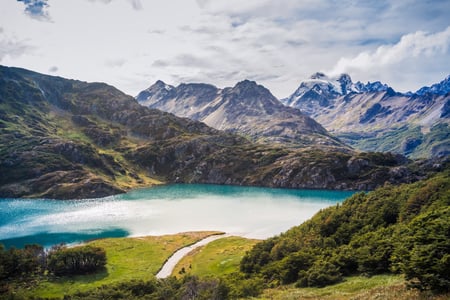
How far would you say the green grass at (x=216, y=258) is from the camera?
82.5 meters

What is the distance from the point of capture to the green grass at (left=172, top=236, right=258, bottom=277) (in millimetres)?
82500

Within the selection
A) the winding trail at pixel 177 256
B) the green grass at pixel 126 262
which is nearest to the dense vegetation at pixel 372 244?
the winding trail at pixel 177 256

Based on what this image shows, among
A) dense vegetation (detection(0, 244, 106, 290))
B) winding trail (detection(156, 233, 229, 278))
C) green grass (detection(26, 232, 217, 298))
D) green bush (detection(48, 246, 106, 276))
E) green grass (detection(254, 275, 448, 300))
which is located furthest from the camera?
winding trail (detection(156, 233, 229, 278))

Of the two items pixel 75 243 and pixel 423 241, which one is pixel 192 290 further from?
pixel 75 243

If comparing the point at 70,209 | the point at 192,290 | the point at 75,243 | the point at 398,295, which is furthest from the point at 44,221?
the point at 398,295

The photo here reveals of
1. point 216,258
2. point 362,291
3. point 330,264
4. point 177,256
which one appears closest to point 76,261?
point 177,256

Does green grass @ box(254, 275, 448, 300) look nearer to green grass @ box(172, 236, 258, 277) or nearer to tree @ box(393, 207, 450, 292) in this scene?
tree @ box(393, 207, 450, 292)

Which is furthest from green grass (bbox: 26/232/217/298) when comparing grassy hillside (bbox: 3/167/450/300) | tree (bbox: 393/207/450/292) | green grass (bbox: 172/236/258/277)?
tree (bbox: 393/207/450/292)

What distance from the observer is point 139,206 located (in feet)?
627

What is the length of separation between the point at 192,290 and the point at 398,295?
29.7 metres

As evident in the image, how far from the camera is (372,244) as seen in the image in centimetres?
4797

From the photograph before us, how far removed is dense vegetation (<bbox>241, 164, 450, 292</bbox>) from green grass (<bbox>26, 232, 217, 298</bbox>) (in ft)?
100

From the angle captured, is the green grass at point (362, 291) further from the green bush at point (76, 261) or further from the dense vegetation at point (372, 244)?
the green bush at point (76, 261)

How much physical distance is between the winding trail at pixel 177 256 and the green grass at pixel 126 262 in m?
1.39
